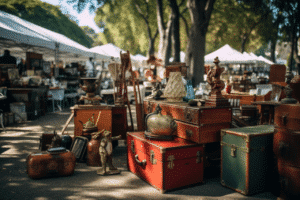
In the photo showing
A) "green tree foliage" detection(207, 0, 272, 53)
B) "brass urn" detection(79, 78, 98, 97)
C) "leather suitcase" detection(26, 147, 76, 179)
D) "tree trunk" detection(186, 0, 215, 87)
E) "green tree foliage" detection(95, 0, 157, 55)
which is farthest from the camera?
"green tree foliage" detection(95, 0, 157, 55)

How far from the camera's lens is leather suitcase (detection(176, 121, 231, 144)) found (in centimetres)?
387

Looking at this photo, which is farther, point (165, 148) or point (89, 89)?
point (89, 89)

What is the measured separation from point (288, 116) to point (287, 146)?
366mm

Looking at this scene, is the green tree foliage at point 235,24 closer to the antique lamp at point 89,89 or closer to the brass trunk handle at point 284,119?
the antique lamp at point 89,89

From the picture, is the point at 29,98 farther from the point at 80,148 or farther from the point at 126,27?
the point at 126,27

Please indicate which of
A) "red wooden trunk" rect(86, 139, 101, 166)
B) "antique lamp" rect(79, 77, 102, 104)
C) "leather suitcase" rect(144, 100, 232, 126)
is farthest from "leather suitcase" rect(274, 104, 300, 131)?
"antique lamp" rect(79, 77, 102, 104)

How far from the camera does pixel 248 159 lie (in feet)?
11.3

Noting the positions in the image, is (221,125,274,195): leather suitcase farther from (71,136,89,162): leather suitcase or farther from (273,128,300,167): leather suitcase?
(71,136,89,162): leather suitcase

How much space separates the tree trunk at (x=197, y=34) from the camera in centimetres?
1240

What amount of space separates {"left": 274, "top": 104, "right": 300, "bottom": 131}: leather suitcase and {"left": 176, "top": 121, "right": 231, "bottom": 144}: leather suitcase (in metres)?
0.93

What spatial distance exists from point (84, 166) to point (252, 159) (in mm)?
2929

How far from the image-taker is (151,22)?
2467 cm

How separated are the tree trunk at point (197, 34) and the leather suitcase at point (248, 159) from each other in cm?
873

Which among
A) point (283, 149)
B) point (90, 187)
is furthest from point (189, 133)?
point (90, 187)
